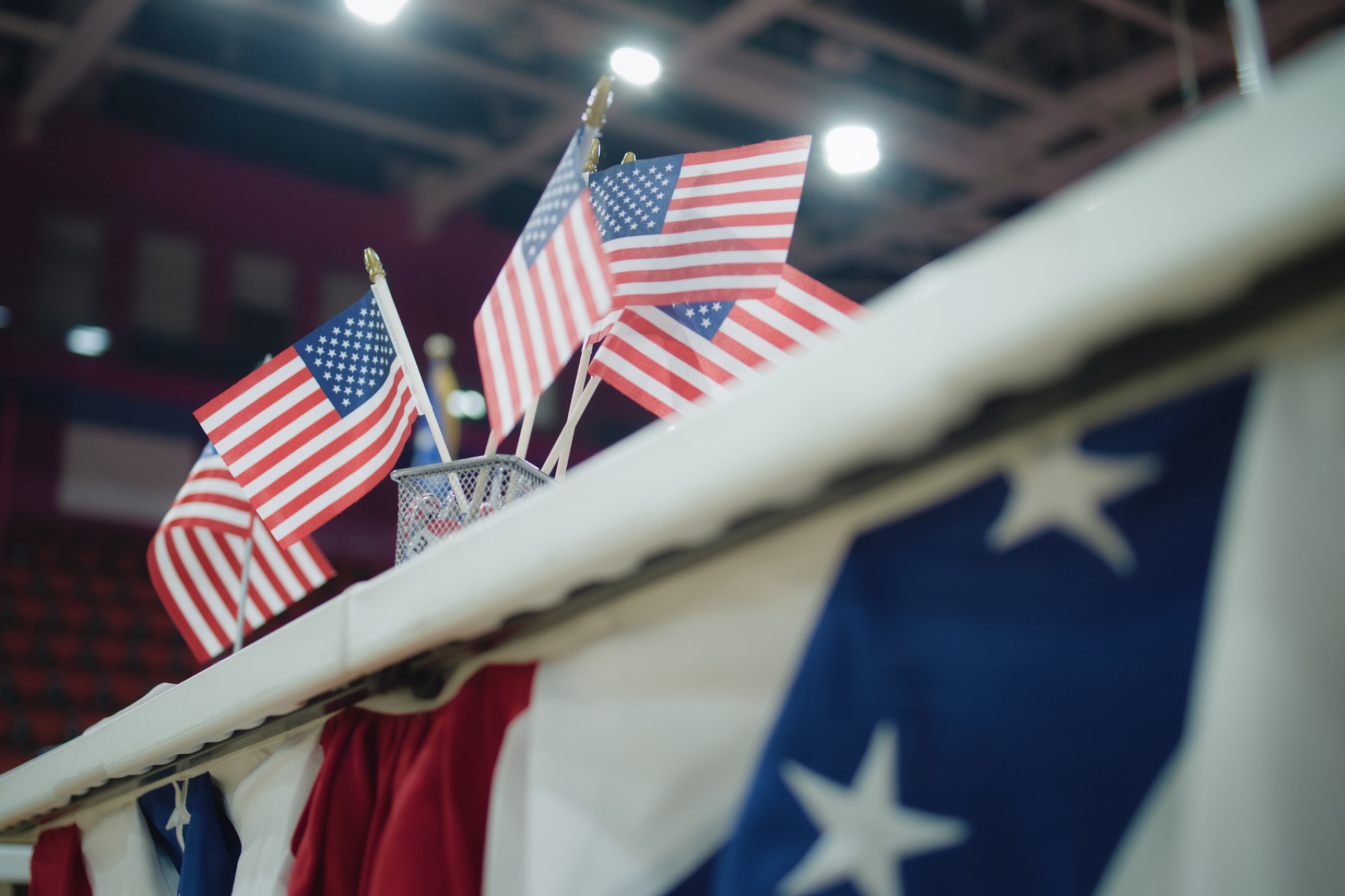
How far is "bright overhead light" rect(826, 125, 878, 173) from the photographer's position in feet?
24.9

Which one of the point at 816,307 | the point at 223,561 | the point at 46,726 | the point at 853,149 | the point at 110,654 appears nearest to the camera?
the point at 816,307

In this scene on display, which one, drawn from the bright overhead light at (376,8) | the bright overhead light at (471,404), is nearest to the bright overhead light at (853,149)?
the bright overhead light at (376,8)

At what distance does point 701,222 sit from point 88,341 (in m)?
8.57

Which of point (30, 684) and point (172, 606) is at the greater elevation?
point (30, 684)

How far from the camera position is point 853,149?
25.2ft

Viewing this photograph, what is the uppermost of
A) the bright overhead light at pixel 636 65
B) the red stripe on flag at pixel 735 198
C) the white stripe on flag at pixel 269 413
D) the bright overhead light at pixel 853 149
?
the bright overhead light at pixel 853 149

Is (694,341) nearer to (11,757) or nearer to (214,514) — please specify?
(214,514)

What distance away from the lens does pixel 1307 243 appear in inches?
13.8

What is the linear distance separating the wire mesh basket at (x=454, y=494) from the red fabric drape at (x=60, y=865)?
0.55 m

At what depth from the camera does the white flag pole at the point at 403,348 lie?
1.20 m

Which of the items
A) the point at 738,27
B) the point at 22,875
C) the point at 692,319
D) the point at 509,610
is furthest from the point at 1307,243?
the point at 738,27

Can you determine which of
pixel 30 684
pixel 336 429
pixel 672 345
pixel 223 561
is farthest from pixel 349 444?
pixel 30 684

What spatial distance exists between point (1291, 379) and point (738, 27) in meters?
7.31

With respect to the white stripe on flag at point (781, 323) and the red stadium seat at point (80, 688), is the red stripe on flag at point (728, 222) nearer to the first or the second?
the white stripe on flag at point (781, 323)
